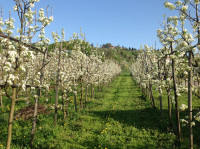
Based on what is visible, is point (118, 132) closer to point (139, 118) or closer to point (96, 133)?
point (96, 133)

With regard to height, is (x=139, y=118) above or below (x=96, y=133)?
above

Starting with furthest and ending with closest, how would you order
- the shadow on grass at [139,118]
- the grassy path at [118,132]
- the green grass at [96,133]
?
the shadow on grass at [139,118]
the grassy path at [118,132]
the green grass at [96,133]

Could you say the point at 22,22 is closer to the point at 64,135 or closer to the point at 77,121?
the point at 64,135

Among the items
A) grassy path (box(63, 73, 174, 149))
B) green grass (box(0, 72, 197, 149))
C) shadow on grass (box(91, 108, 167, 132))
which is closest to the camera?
green grass (box(0, 72, 197, 149))

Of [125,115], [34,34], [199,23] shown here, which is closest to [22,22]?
[34,34]

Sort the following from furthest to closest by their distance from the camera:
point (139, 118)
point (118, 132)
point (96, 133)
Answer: point (139, 118) < point (118, 132) < point (96, 133)

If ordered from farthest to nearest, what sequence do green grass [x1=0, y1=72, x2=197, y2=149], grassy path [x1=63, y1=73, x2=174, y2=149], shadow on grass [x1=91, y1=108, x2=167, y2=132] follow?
shadow on grass [x1=91, y1=108, x2=167, y2=132] < grassy path [x1=63, y1=73, x2=174, y2=149] < green grass [x1=0, y1=72, x2=197, y2=149]

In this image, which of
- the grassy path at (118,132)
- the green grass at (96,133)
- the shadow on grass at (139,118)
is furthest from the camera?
the shadow on grass at (139,118)

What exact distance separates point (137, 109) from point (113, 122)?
4472 millimetres

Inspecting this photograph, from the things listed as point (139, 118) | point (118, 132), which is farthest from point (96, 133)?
point (139, 118)

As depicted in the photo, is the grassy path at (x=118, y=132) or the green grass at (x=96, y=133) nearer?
the green grass at (x=96, y=133)

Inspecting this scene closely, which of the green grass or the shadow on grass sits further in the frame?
the shadow on grass

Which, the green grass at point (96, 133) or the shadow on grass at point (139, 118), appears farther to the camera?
the shadow on grass at point (139, 118)

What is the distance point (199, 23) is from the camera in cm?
511
